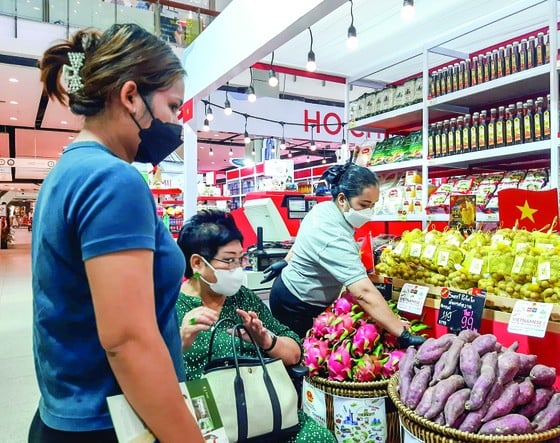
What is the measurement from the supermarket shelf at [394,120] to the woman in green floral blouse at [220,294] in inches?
108

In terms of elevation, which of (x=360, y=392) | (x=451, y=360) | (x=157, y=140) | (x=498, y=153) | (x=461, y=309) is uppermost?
(x=498, y=153)

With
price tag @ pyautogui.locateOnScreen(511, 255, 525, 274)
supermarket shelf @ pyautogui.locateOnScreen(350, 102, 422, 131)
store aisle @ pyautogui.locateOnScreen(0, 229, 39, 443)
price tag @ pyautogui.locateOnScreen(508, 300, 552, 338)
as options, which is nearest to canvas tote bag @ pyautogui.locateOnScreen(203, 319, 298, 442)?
price tag @ pyautogui.locateOnScreen(508, 300, 552, 338)

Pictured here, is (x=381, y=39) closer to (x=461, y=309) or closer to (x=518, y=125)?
(x=518, y=125)

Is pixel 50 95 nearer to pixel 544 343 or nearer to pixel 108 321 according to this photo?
pixel 108 321

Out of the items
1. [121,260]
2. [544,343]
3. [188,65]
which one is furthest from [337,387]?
[188,65]

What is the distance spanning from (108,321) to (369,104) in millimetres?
4105

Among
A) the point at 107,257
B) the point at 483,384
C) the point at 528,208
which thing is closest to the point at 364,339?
the point at 483,384

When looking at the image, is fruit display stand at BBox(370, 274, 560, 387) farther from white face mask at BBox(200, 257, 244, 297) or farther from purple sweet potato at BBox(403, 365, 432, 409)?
white face mask at BBox(200, 257, 244, 297)

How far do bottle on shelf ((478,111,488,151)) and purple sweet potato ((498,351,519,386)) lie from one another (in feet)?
7.67

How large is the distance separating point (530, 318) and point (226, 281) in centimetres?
109

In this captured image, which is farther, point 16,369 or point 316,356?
point 16,369

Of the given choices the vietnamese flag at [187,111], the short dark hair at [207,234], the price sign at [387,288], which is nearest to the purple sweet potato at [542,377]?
the price sign at [387,288]

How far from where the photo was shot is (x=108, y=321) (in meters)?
0.76

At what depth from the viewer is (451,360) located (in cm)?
150
